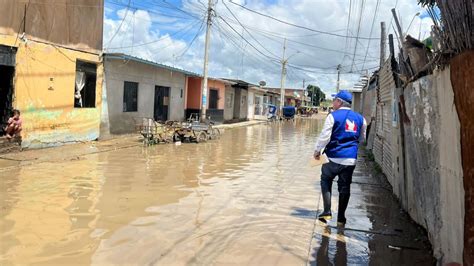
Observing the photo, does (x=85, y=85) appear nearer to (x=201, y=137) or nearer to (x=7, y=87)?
(x=7, y=87)

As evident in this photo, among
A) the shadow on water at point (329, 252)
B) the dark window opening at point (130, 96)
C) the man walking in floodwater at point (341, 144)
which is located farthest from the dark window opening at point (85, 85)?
the shadow on water at point (329, 252)

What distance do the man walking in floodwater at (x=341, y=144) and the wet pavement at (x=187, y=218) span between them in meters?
0.69

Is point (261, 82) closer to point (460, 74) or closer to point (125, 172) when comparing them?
point (125, 172)

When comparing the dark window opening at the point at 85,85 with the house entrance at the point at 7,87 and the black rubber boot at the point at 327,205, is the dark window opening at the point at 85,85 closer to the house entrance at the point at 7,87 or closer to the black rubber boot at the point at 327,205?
the house entrance at the point at 7,87

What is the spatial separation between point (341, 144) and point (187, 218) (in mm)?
2427

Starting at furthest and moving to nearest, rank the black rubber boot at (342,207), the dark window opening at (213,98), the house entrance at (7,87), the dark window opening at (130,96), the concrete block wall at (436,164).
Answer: the dark window opening at (213,98) < the dark window opening at (130,96) < the house entrance at (7,87) < the black rubber boot at (342,207) < the concrete block wall at (436,164)

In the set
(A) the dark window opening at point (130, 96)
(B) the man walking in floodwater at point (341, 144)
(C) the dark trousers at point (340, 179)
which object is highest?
(A) the dark window opening at point (130, 96)

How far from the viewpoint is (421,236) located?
19.9 feet

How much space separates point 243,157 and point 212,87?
1910 cm

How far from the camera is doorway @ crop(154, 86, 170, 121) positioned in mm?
24172

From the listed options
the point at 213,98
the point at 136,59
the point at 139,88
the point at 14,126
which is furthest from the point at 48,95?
the point at 213,98

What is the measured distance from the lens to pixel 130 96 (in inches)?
828

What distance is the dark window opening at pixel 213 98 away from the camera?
110ft

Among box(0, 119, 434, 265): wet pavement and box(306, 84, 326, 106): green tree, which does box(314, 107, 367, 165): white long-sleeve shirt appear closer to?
box(0, 119, 434, 265): wet pavement
